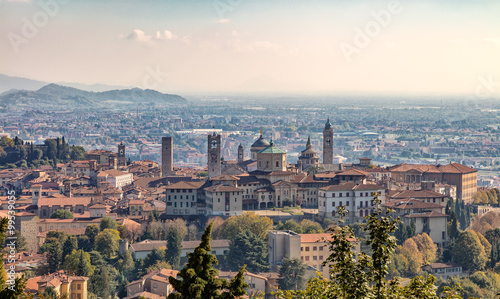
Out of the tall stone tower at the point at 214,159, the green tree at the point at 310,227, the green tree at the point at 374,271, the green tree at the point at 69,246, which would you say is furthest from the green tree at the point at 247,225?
the green tree at the point at 374,271

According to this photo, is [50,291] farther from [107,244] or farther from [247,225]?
[247,225]

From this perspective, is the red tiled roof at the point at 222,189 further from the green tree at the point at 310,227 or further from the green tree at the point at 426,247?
the green tree at the point at 426,247

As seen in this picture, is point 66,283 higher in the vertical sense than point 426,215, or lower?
lower

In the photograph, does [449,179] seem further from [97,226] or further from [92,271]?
[92,271]

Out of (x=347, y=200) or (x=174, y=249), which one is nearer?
(x=174, y=249)

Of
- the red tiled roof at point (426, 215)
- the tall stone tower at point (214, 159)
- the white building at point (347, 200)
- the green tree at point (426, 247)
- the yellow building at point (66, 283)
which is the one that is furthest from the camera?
the tall stone tower at point (214, 159)

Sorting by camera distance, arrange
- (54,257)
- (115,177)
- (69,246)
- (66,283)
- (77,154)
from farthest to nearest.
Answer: (77,154), (115,177), (69,246), (54,257), (66,283)

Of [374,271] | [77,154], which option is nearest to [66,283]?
[374,271]
